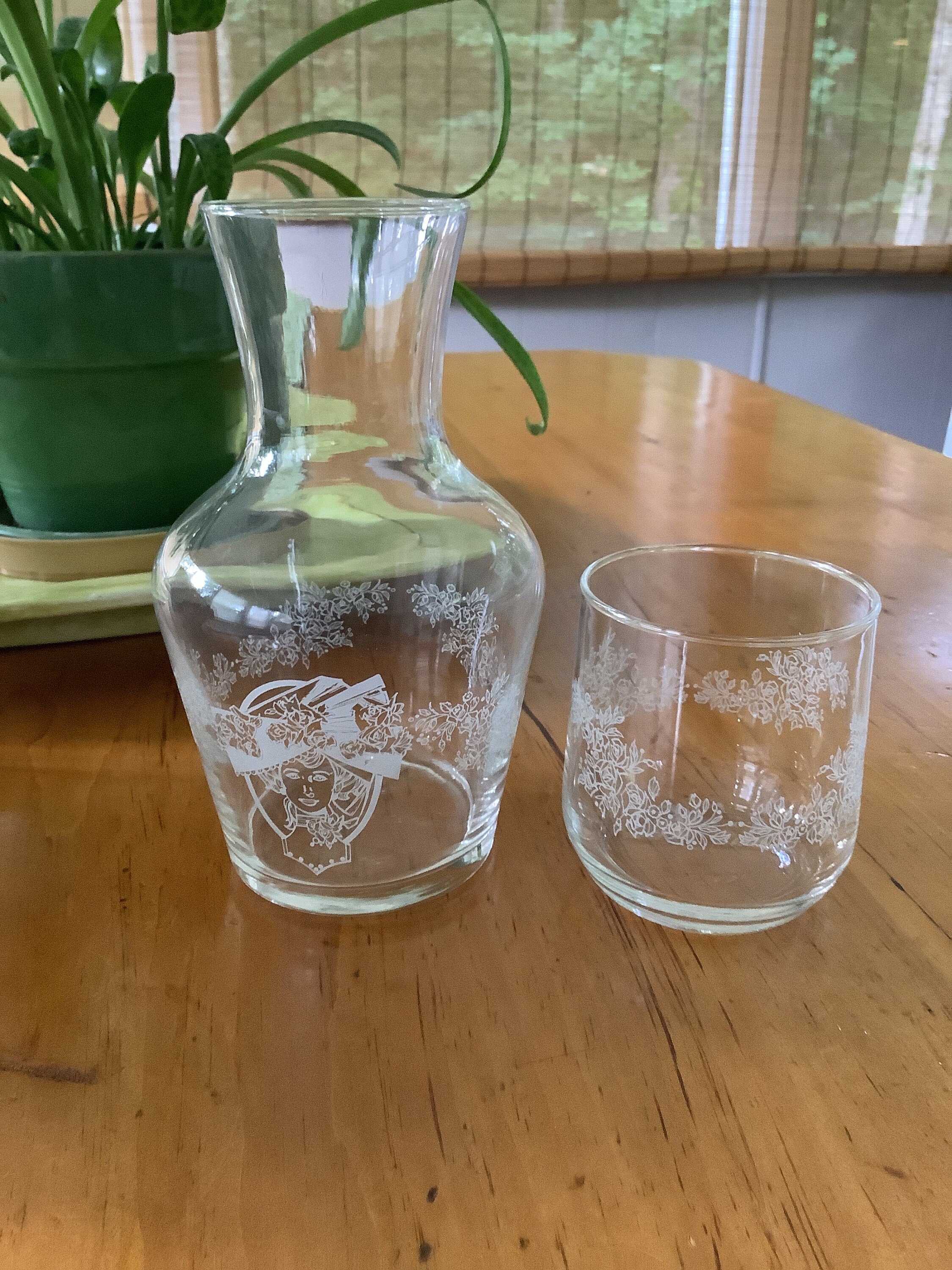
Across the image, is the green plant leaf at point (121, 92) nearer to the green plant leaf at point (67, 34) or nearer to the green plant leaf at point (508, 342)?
the green plant leaf at point (67, 34)

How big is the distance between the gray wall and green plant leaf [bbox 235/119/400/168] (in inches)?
60.9

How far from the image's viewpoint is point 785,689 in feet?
1.12

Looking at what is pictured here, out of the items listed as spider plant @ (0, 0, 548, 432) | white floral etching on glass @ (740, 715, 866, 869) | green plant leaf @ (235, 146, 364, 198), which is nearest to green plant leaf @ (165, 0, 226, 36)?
spider plant @ (0, 0, 548, 432)

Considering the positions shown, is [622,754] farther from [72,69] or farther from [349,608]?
[72,69]

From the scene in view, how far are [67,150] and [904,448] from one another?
0.78 metres

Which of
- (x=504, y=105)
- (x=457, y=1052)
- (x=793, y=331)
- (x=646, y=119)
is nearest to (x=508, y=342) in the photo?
(x=504, y=105)

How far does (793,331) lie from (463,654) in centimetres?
217

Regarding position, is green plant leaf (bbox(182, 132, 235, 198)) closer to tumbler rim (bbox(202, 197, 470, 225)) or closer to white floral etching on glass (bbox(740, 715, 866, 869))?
tumbler rim (bbox(202, 197, 470, 225))

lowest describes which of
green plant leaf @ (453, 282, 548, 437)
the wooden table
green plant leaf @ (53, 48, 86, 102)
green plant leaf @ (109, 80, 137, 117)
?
the wooden table

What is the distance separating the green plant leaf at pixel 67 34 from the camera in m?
0.51

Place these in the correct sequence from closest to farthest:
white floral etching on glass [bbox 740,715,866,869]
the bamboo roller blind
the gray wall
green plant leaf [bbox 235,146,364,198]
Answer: white floral etching on glass [bbox 740,715,866,869] < green plant leaf [bbox 235,146,364,198] < the bamboo roller blind < the gray wall

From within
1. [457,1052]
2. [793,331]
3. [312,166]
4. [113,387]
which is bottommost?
[793,331]

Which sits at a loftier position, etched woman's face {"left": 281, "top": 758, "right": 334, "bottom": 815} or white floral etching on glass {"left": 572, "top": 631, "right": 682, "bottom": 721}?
white floral etching on glass {"left": 572, "top": 631, "right": 682, "bottom": 721}

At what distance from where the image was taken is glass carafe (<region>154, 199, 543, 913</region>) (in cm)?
36
